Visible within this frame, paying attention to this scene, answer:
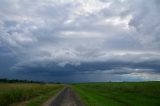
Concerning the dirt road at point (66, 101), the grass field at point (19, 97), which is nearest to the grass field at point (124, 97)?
the dirt road at point (66, 101)

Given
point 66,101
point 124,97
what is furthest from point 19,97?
point 124,97

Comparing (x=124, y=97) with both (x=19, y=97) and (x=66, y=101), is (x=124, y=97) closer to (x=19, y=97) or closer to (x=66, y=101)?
(x=66, y=101)

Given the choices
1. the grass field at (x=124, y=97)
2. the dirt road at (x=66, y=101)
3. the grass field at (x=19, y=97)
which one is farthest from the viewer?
the grass field at (x=124, y=97)

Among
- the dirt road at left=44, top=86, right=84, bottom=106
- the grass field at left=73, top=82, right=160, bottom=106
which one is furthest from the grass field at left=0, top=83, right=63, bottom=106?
the grass field at left=73, top=82, right=160, bottom=106

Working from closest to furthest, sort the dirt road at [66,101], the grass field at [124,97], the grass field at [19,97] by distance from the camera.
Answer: the dirt road at [66,101]
the grass field at [19,97]
the grass field at [124,97]

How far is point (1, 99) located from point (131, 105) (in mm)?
16053

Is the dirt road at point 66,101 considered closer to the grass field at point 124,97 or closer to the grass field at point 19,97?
the grass field at point 124,97

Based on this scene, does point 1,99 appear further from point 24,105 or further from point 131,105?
point 131,105

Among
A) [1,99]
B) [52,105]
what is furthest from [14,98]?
[52,105]

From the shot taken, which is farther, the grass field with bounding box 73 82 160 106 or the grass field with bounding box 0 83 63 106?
the grass field with bounding box 73 82 160 106

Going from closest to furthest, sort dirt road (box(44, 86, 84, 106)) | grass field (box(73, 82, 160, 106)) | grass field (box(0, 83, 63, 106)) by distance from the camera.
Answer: dirt road (box(44, 86, 84, 106))
grass field (box(0, 83, 63, 106))
grass field (box(73, 82, 160, 106))

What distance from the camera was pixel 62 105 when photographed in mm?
35969

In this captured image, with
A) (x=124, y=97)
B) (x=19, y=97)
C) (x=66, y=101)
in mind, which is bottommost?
(x=66, y=101)

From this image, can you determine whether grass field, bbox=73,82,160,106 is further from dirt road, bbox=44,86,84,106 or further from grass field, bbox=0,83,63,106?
grass field, bbox=0,83,63,106
